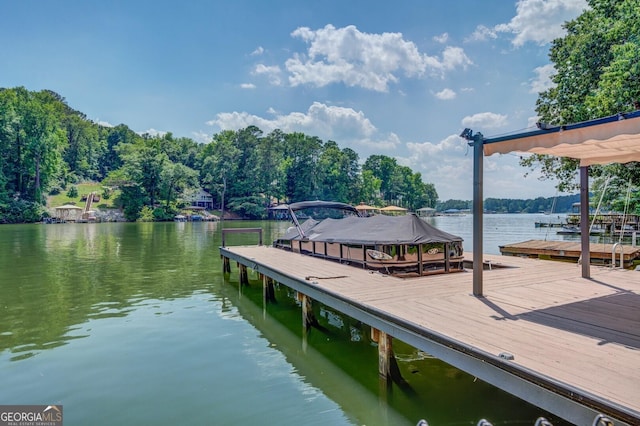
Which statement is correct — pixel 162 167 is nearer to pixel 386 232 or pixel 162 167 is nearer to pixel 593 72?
pixel 593 72

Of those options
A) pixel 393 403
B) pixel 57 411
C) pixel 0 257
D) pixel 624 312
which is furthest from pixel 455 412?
pixel 0 257

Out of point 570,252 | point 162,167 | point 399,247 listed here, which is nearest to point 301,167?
point 162,167

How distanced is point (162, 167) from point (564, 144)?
192 ft

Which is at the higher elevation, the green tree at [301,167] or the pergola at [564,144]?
the green tree at [301,167]

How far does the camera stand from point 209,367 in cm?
541

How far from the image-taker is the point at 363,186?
79.9 metres

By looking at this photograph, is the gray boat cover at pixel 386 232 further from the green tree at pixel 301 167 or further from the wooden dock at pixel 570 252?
the green tree at pixel 301 167

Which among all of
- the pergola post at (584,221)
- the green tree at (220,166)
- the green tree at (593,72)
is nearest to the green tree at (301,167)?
the green tree at (220,166)

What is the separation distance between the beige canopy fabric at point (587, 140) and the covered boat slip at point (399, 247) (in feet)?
8.88

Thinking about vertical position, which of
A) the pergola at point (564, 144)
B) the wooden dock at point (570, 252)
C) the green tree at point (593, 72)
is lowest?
the wooden dock at point (570, 252)

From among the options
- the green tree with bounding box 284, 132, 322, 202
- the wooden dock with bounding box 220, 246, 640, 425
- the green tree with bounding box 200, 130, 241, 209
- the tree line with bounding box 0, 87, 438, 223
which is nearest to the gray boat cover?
the wooden dock with bounding box 220, 246, 640, 425

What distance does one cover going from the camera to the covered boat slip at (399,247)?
24.8 feet

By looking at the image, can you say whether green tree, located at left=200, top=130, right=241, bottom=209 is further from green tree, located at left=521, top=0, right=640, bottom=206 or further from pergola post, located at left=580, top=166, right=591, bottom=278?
pergola post, located at left=580, top=166, right=591, bottom=278

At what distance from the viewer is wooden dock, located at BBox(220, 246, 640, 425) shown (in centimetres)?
260
